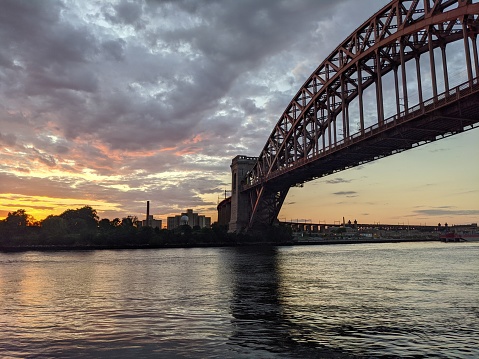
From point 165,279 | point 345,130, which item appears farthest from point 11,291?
point 345,130

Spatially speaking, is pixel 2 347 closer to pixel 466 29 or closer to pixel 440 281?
pixel 440 281

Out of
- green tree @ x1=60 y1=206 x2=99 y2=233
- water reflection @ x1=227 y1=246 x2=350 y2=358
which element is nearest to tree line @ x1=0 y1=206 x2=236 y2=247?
green tree @ x1=60 y1=206 x2=99 y2=233

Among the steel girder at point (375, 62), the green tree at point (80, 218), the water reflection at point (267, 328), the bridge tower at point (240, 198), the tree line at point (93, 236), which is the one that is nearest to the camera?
the water reflection at point (267, 328)

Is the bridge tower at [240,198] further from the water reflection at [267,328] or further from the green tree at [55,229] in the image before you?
the water reflection at [267,328]

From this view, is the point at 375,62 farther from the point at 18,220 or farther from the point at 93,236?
the point at 18,220

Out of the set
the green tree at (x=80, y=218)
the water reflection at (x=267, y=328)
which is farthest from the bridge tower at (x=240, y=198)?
the water reflection at (x=267, y=328)

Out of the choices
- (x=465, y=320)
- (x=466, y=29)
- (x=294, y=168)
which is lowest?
(x=465, y=320)

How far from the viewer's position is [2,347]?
43.7ft

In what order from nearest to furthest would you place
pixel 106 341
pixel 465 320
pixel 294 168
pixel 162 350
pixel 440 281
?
pixel 162 350, pixel 106 341, pixel 465 320, pixel 440 281, pixel 294 168

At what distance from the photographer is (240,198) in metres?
125

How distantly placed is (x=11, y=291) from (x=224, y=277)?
1539 cm

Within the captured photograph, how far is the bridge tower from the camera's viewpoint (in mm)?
123688

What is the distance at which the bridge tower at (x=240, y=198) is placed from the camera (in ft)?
406

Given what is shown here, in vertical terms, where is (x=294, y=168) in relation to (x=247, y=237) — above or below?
above
